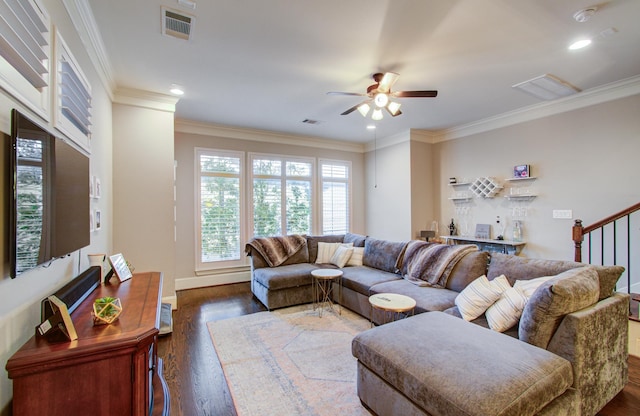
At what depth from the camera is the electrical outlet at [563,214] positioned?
4.11 m

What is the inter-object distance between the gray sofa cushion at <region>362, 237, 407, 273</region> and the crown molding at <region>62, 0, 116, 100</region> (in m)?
3.99

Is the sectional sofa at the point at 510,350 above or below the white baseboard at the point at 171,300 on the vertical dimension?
above

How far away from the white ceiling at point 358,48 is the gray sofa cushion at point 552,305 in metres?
2.07

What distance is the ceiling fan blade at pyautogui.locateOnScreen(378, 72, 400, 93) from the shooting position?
9.95 feet

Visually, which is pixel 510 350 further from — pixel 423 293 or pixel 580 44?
pixel 580 44

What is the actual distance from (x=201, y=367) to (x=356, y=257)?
2704 mm

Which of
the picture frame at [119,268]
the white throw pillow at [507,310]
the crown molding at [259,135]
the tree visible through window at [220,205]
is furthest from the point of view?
the tree visible through window at [220,205]

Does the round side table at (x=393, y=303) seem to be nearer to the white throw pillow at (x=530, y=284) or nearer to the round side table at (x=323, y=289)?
the white throw pillow at (x=530, y=284)

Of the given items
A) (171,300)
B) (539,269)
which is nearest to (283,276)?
(171,300)

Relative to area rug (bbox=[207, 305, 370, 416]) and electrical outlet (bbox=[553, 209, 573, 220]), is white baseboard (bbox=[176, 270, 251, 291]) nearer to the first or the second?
area rug (bbox=[207, 305, 370, 416])

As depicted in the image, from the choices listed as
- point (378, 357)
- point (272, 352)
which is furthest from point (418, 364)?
point (272, 352)

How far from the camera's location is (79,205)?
2.01 meters

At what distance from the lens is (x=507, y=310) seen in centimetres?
221

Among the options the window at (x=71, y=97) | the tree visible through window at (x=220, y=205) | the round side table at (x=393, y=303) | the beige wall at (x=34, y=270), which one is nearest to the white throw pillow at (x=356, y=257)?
the round side table at (x=393, y=303)
